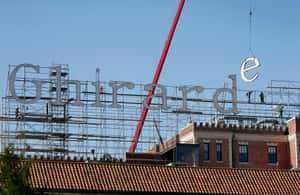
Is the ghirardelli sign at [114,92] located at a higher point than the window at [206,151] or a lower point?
higher

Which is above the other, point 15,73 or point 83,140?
point 15,73

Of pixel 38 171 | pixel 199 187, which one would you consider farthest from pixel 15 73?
pixel 199 187

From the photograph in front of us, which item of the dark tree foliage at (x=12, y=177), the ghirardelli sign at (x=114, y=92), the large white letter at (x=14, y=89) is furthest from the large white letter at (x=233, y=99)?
the dark tree foliage at (x=12, y=177)

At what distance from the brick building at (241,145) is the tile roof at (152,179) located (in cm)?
1509

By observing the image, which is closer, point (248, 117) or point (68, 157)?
point (68, 157)

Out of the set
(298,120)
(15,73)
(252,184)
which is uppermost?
(15,73)

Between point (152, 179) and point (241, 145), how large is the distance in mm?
24076

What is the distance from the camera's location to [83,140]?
83500mm

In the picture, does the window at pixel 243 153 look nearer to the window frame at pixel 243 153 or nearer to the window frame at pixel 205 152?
the window frame at pixel 243 153

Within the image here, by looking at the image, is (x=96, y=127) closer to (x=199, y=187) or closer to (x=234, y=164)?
(x=234, y=164)

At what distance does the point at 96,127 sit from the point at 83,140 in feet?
8.47

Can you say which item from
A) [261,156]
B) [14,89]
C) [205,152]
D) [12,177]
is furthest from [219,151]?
[12,177]

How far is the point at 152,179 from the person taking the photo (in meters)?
65.2

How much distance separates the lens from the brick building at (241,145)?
85.0 metres
